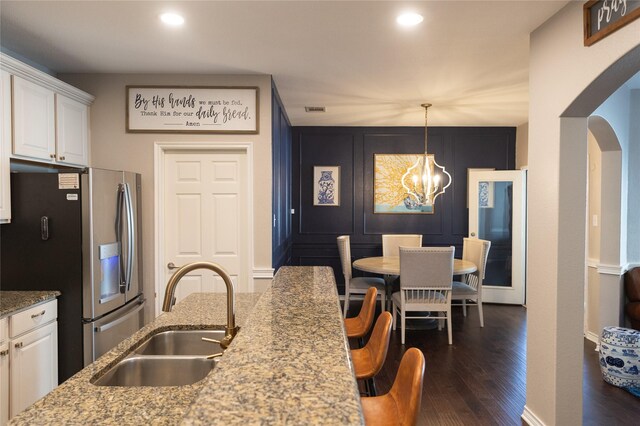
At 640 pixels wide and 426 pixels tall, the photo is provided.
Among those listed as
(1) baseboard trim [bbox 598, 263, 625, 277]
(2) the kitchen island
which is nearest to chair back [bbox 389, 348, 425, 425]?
(2) the kitchen island

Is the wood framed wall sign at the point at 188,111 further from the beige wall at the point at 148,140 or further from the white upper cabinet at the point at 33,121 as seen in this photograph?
the white upper cabinet at the point at 33,121

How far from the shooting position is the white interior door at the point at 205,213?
3713mm

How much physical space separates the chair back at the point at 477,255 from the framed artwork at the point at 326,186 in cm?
193

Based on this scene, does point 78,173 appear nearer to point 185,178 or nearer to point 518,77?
point 185,178

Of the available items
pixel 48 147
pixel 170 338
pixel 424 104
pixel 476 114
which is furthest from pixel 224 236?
pixel 476 114

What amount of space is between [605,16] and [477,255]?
135 inches

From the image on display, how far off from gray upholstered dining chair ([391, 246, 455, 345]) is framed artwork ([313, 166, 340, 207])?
7.22 feet

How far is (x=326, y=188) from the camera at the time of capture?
20.0 ft

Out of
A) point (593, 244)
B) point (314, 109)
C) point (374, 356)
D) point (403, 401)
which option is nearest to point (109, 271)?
point (374, 356)

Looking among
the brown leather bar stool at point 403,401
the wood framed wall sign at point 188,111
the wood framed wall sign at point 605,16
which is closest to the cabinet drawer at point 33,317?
the wood framed wall sign at point 188,111

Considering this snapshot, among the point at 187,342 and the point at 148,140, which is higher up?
the point at 148,140

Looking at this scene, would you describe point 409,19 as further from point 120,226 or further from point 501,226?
point 501,226

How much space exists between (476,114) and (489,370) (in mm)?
3155

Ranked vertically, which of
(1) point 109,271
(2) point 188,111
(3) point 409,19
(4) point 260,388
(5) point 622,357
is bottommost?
(5) point 622,357
